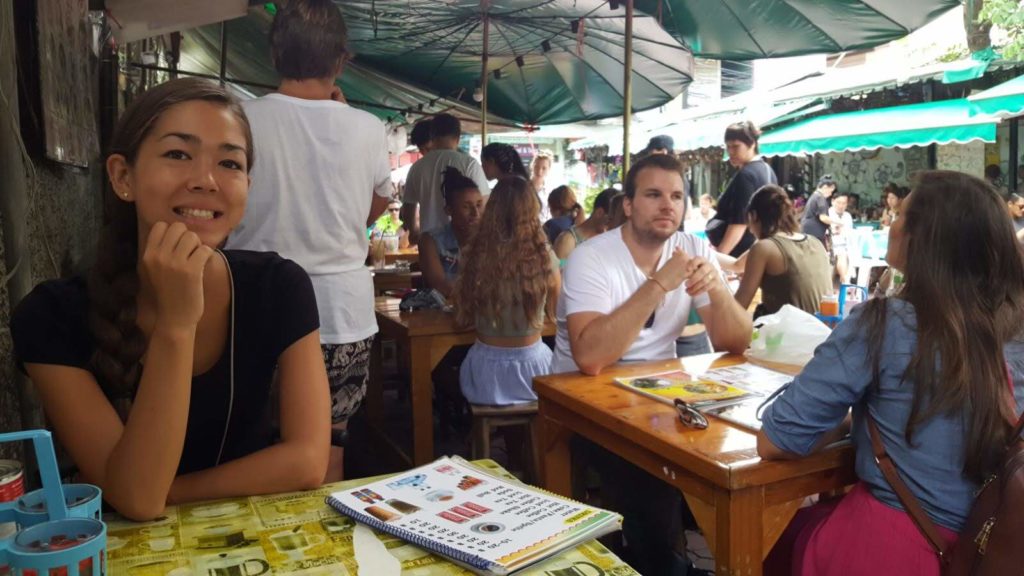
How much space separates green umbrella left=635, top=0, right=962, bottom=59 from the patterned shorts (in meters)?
3.97

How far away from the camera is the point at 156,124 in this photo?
1377mm

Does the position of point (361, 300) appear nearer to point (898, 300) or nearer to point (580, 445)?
point (580, 445)

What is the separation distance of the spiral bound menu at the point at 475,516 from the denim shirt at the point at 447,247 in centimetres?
323

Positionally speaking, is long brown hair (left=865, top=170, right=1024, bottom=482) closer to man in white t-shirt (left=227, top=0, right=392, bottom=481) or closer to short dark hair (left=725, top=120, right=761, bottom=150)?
man in white t-shirt (left=227, top=0, right=392, bottom=481)

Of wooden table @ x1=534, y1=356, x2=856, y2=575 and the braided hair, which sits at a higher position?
the braided hair

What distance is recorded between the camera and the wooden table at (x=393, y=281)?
6000mm

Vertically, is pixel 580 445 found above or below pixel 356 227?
below

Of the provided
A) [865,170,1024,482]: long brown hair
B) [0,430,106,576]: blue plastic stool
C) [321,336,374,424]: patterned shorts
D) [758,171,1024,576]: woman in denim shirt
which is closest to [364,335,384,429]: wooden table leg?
[321,336,374,424]: patterned shorts

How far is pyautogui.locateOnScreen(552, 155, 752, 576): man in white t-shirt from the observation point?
248 cm

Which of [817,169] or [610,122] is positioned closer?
[817,169]

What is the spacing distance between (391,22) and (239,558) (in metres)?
5.65

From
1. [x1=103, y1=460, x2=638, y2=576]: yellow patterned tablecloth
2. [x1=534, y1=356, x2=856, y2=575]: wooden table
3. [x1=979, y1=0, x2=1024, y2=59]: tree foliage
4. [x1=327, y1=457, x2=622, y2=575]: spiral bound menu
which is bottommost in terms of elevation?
[x1=534, y1=356, x2=856, y2=575]: wooden table

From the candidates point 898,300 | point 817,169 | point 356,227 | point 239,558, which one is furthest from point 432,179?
point 817,169

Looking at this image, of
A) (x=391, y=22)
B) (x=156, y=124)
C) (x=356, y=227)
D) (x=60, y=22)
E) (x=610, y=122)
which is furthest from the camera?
(x=610, y=122)
